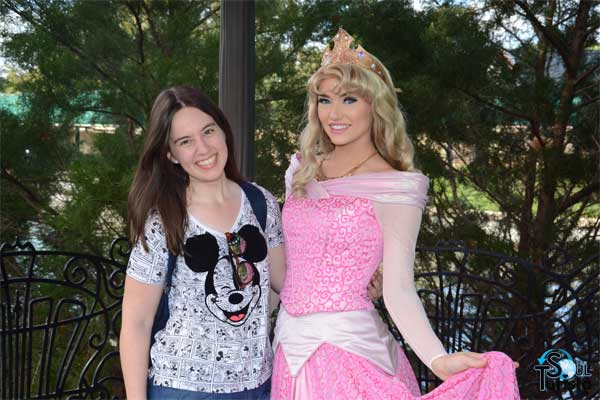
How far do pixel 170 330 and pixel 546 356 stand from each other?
1773 millimetres

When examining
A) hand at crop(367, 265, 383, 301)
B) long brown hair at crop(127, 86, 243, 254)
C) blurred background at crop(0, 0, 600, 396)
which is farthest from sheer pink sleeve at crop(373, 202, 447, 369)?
blurred background at crop(0, 0, 600, 396)

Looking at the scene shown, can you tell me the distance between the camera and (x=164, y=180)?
5.27 feet

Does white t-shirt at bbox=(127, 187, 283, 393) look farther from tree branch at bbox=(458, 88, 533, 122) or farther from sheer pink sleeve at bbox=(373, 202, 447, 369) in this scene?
tree branch at bbox=(458, 88, 533, 122)

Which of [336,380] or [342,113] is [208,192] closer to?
[342,113]

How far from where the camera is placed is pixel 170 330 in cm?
156

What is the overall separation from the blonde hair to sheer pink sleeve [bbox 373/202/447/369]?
0.65ft

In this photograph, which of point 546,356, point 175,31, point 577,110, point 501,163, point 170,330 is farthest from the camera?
point 175,31

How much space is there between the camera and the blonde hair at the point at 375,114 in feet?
5.83

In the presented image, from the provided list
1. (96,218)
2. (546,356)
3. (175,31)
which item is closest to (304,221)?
(546,356)

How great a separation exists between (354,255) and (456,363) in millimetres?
352

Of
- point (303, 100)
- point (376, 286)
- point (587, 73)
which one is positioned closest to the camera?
point (376, 286)

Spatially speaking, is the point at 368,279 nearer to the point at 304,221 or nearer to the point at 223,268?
the point at 304,221

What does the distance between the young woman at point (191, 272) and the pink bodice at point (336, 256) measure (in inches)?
4.8

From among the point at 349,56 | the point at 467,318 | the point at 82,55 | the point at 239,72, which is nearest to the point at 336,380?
the point at 349,56
